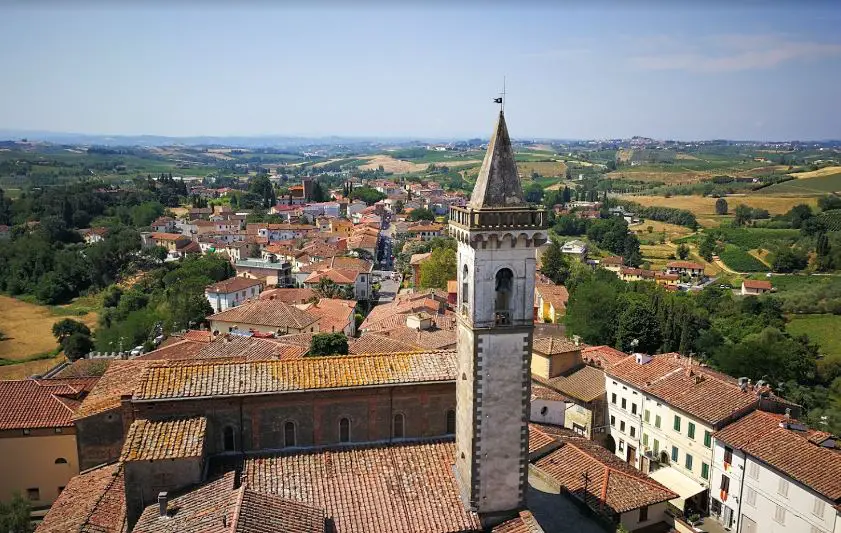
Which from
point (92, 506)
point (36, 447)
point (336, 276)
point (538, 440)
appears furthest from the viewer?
point (336, 276)

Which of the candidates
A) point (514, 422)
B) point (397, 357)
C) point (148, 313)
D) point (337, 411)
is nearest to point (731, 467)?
point (514, 422)

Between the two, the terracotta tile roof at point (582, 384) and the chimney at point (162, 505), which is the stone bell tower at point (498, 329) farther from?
the terracotta tile roof at point (582, 384)

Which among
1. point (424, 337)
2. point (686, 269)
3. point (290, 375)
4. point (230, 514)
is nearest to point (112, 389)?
point (290, 375)

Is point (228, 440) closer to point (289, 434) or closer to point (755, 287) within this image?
point (289, 434)

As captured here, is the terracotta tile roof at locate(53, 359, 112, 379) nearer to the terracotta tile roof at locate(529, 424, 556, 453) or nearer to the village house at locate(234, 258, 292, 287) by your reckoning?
the terracotta tile roof at locate(529, 424, 556, 453)

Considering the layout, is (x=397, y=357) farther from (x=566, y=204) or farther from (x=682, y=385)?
(x=566, y=204)

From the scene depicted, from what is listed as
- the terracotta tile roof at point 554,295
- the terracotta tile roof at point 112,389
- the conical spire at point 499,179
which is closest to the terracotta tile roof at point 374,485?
the terracotta tile roof at point 112,389
